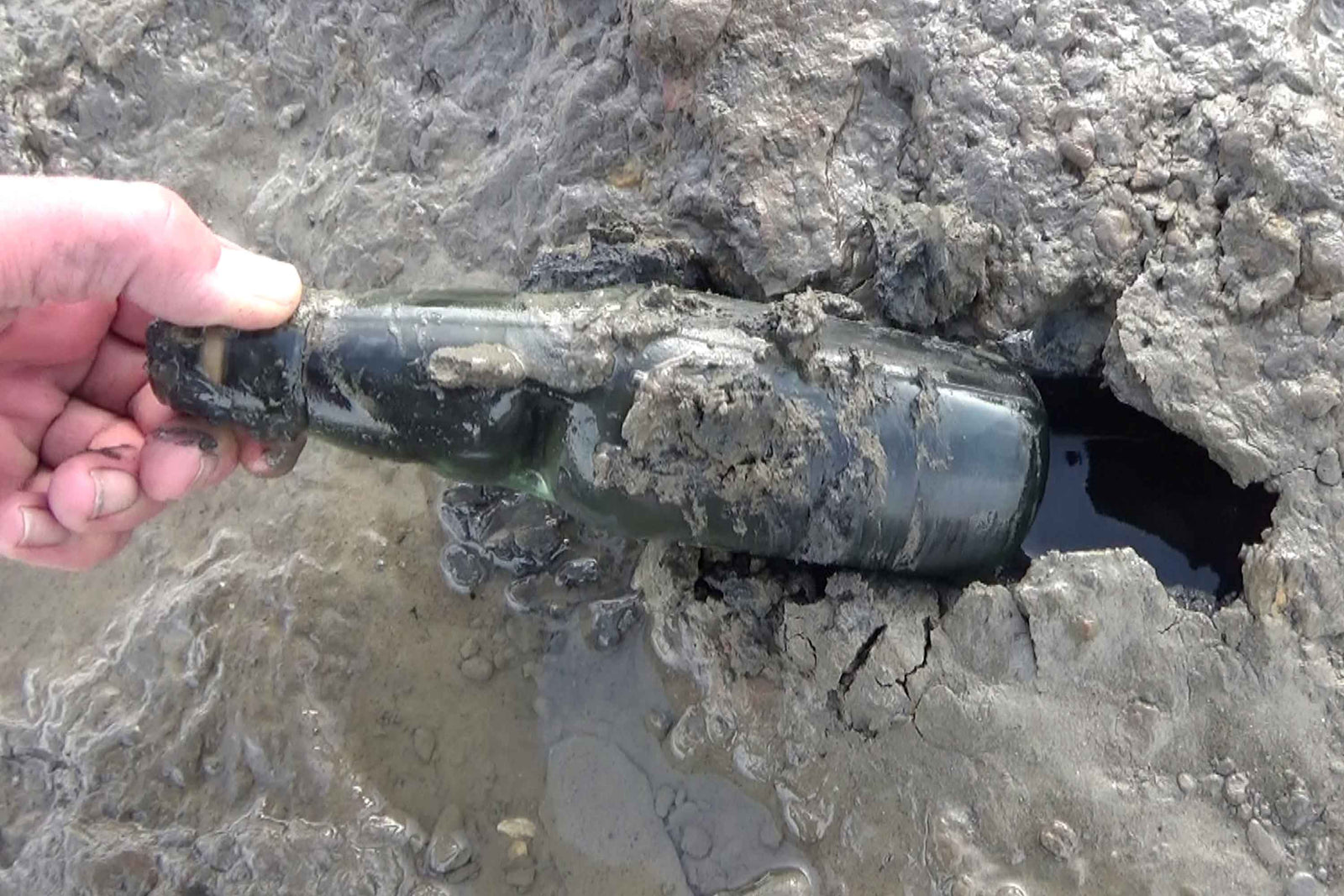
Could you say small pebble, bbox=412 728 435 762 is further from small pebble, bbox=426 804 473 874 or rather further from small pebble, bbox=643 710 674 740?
small pebble, bbox=643 710 674 740

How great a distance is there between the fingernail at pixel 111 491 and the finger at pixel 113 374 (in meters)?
0.21

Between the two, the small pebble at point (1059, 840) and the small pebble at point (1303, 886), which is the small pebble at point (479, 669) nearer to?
the small pebble at point (1059, 840)

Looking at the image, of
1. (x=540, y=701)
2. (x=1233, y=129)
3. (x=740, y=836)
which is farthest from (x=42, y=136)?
(x=1233, y=129)

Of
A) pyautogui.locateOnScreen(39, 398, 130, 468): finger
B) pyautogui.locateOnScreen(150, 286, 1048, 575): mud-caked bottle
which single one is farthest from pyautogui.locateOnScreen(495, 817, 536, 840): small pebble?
pyautogui.locateOnScreen(39, 398, 130, 468): finger

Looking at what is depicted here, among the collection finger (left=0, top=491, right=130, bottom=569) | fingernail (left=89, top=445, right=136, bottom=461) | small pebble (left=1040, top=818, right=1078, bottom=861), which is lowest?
finger (left=0, top=491, right=130, bottom=569)

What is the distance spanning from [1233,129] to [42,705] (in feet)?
8.15

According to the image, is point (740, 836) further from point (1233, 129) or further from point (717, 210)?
point (1233, 129)

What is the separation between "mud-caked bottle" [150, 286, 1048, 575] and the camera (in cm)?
152

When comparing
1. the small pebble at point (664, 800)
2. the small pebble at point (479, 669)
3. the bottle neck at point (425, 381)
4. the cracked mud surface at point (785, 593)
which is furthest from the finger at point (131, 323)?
the small pebble at point (664, 800)

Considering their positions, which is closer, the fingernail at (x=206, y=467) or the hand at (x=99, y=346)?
the hand at (x=99, y=346)

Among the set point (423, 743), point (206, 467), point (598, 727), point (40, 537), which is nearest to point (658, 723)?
point (598, 727)

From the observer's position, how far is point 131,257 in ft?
5.04

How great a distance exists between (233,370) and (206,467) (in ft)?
1.12

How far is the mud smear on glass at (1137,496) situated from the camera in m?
1.88
